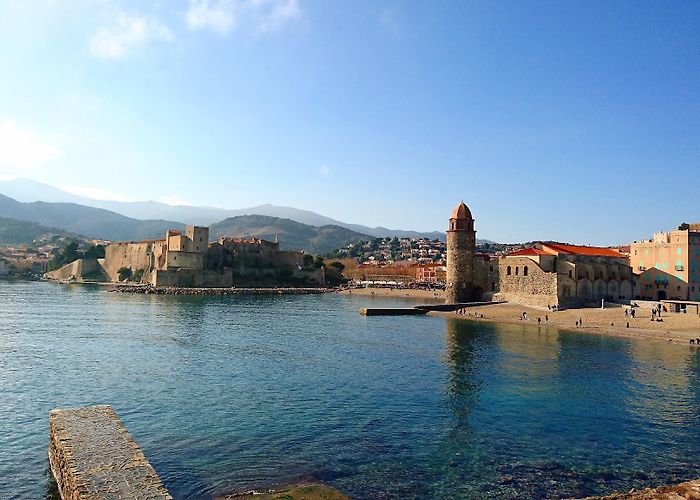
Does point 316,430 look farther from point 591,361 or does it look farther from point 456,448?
point 591,361

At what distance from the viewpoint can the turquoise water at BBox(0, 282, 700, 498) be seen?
11305mm

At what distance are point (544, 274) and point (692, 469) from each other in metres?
31.0

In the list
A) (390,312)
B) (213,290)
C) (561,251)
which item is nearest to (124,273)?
(213,290)

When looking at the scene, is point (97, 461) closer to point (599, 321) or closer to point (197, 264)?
point (599, 321)

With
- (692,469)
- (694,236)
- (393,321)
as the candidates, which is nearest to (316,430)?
(692,469)

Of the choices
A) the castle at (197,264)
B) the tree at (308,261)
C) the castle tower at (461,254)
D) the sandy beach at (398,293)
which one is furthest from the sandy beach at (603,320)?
the tree at (308,261)

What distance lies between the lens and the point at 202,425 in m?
14.3

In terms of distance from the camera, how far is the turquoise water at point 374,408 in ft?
37.1

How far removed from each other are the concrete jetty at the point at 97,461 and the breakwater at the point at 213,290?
59683 millimetres

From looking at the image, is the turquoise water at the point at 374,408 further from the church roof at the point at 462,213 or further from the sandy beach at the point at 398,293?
the sandy beach at the point at 398,293

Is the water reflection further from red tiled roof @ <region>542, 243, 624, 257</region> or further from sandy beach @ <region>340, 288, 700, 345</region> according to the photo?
red tiled roof @ <region>542, 243, 624, 257</region>

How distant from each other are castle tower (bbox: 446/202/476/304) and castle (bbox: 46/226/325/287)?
40197mm

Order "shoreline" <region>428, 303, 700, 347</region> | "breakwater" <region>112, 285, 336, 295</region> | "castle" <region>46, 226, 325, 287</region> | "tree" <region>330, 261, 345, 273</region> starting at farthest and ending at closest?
1. "tree" <region>330, 261, 345, 273</region>
2. "castle" <region>46, 226, 325, 287</region>
3. "breakwater" <region>112, 285, 336, 295</region>
4. "shoreline" <region>428, 303, 700, 347</region>

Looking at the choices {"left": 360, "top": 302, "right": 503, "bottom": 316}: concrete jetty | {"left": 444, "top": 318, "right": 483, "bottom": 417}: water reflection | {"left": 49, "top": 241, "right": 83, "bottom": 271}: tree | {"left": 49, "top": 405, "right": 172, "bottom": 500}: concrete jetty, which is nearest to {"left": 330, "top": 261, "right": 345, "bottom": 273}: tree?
{"left": 49, "top": 241, "right": 83, "bottom": 271}: tree
